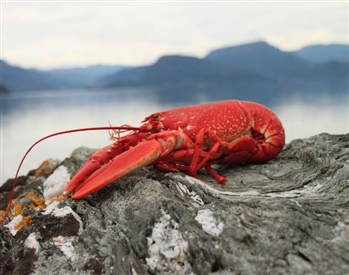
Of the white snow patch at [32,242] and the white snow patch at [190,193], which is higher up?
the white snow patch at [190,193]

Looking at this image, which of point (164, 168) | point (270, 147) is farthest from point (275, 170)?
point (164, 168)

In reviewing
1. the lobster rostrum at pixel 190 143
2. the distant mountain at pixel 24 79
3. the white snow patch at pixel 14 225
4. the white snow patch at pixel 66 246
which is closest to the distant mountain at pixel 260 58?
the distant mountain at pixel 24 79

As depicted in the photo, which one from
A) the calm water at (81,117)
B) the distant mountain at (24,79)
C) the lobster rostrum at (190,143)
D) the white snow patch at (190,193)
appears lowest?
the calm water at (81,117)

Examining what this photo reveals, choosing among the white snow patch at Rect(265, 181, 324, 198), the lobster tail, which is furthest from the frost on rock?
the lobster tail

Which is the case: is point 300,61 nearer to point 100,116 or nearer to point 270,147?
point 100,116

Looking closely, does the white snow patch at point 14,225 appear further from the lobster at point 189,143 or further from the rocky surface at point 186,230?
the lobster at point 189,143

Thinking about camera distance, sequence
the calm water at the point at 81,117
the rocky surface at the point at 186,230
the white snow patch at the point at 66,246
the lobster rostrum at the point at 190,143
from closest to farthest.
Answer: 1. the rocky surface at the point at 186,230
2. the white snow patch at the point at 66,246
3. the lobster rostrum at the point at 190,143
4. the calm water at the point at 81,117

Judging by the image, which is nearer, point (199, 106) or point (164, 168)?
point (164, 168)
